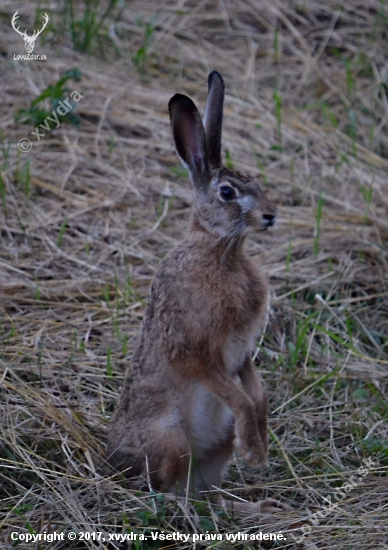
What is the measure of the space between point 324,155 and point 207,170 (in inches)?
130

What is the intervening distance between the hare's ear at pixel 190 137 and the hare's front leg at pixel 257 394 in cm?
98

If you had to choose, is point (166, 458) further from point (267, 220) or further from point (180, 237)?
point (180, 237)

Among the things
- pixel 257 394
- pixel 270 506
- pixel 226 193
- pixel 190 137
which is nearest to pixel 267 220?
pixel 226 193

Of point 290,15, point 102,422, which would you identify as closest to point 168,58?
point 290,15

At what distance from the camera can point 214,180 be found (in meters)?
4.33

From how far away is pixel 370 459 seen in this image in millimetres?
4418

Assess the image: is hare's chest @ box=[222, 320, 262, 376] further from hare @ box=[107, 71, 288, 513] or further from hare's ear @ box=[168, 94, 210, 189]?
hare's ear @ box=[168, 94, 210, 189]

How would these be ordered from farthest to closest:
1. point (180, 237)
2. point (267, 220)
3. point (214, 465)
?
point (180, 237)
point (214, 465)
point (267, 220)

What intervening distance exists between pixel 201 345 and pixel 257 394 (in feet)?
1.63

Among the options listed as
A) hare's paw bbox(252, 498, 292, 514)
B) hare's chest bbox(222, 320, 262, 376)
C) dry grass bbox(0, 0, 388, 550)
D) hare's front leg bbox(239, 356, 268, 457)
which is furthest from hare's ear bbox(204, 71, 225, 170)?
hare's paw bbox(252, 498, 292, 514)

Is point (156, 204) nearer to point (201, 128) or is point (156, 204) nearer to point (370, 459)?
point (201, 128)

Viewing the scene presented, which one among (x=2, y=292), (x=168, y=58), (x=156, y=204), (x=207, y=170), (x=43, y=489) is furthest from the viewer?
(x=168, y=58)

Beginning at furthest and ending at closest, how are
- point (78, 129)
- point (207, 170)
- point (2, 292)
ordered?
point (78, 129) → point (2, 292) → point (207, 170)

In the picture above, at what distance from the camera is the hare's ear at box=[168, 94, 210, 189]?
425cm
